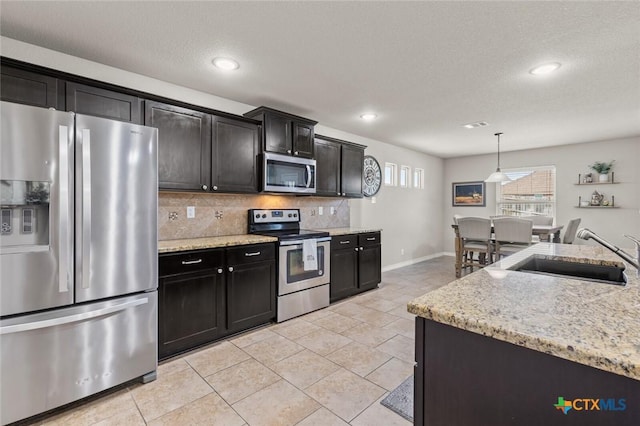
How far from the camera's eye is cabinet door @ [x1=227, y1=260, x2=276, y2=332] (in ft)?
9.14

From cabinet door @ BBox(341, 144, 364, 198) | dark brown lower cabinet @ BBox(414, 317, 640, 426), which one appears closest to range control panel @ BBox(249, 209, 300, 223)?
cabinet door @ BBox(341, 144, 364, 198)

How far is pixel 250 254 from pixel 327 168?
68.4 inches

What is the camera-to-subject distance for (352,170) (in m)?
4.46

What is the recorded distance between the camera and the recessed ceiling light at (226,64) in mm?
2488

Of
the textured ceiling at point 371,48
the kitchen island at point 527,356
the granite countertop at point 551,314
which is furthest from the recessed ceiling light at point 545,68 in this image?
the kitchen island at point 527,356

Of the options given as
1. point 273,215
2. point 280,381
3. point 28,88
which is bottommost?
point 280,381

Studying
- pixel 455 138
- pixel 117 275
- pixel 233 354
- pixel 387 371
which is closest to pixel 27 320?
pixel 117 275

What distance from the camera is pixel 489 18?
1.92m

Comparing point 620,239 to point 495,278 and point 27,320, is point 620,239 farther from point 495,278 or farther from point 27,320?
point 27,320

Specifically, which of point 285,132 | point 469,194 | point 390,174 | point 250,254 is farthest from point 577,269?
point 469,194

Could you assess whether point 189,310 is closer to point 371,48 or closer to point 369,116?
point 371,48

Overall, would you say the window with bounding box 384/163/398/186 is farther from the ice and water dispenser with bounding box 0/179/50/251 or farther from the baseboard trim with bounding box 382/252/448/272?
the ice and water dispenser with bounding box 0/179/50/251

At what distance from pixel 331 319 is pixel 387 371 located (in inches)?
42.6

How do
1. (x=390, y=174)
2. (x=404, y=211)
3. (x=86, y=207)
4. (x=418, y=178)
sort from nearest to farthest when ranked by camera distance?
(x=86, y=207)
(x=390, y=174)
(x=404, y=211)
(x=418, y=178)
